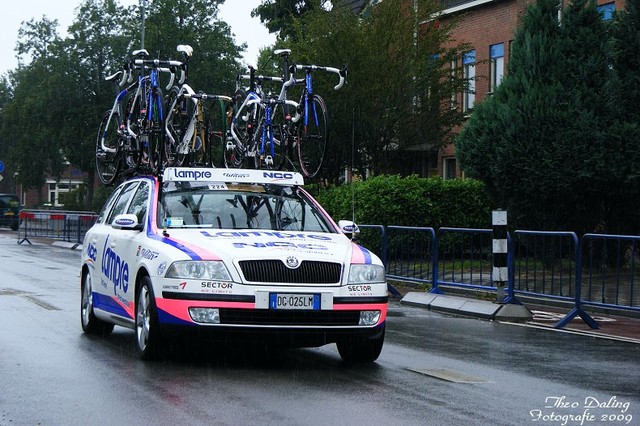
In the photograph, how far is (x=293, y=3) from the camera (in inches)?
2199

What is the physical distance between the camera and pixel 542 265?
15109 mm

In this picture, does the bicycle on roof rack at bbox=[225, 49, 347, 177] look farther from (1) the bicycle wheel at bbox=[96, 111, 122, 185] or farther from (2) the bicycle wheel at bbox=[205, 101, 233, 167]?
(1) the bicycle wheel at bbox=[96, 111, 122, 185]

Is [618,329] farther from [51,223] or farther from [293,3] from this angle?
[293,3]

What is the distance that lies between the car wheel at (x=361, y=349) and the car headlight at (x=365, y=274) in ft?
1.39

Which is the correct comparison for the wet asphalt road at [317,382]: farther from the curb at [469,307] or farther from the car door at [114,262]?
the curb at [469,307]

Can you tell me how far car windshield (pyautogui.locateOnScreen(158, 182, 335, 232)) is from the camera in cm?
1019

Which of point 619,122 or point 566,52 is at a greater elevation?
point 566,52

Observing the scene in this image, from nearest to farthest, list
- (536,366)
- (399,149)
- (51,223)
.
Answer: (536,366), (399,149), (51,223)

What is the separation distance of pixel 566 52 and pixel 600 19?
3.20ft

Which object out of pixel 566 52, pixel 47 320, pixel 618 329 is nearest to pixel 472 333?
pixel 618 329

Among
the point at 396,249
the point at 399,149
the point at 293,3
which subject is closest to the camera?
the point at 396,249

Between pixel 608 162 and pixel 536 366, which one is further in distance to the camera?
pixel 608 162

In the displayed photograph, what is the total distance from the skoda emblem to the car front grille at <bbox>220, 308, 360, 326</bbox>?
364 millimetres

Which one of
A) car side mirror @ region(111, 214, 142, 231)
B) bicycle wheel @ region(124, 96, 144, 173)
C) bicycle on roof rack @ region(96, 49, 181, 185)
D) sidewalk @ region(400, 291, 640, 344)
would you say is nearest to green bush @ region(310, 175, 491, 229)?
sidewalk @ region(400, 291, 640, 344)
